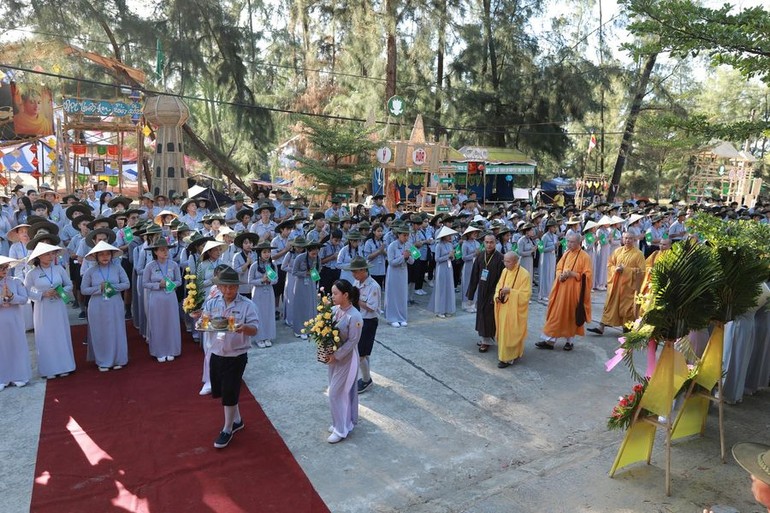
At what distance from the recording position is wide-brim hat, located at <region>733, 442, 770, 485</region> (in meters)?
2.78

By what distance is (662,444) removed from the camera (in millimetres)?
6199

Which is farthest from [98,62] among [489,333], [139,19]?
[489,333]

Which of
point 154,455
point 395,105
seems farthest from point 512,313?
point 395,105

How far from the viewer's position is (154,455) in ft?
18.4

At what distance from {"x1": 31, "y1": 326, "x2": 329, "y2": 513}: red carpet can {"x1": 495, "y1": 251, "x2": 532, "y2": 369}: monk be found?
148 inches

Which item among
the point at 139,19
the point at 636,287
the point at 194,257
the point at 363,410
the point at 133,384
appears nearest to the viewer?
the point at 363,410

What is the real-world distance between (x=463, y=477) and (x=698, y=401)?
9.64 ft

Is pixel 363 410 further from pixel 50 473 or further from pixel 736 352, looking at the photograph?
pixel 736 352

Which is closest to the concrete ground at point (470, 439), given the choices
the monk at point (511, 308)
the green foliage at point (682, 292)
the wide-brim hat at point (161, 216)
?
the monk at point (511, 308)

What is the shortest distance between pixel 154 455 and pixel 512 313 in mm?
5204

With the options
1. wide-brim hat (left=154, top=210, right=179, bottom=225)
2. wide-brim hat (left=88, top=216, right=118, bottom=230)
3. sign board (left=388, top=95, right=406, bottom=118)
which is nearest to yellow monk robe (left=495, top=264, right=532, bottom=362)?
wide-brim hat (left=88, top=216, right=118, bottom=230)

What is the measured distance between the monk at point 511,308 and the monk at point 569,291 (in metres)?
0.93

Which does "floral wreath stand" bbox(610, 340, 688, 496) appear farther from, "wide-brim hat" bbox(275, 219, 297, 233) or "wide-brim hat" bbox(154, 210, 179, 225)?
"wide-brim hat" bbox(154, 210, 179, 225)

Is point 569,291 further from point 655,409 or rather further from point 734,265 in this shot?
point 655,409
